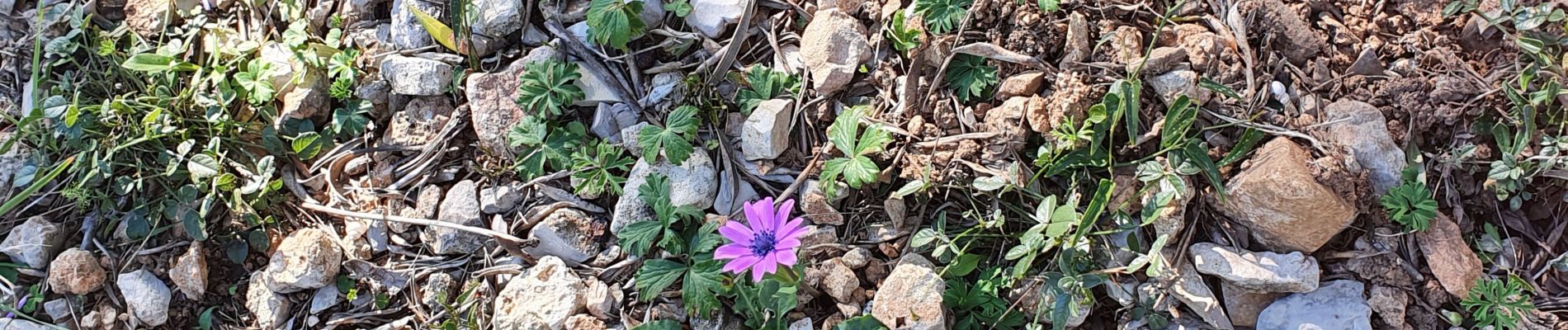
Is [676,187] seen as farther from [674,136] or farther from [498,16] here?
[498,16]

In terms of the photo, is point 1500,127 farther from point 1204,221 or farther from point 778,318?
point 778,318

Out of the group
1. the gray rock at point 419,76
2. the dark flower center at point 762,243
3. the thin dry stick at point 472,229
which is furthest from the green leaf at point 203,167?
the dark flower center at point 762,243

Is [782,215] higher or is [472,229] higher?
[782,215]

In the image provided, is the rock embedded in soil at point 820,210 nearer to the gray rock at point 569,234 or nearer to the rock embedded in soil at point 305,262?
the gray rock at point 569,234

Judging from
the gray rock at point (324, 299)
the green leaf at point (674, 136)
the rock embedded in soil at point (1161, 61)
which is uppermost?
the rock embedded in soil at point (1161, 61)

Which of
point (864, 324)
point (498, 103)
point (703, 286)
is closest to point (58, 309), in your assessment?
point (498, 103)
